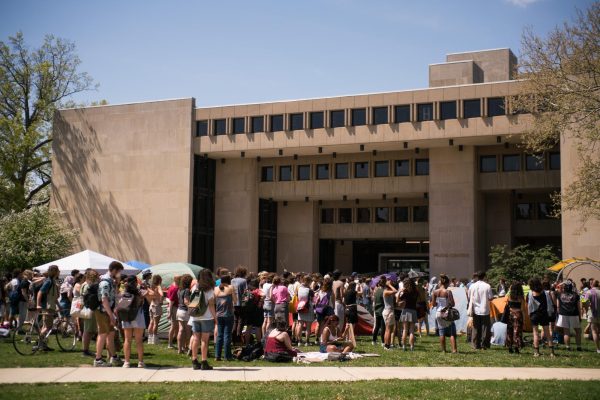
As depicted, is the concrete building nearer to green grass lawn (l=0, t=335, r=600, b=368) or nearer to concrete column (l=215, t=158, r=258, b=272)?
concrete column (l=215, t=158, r=258, b=272)

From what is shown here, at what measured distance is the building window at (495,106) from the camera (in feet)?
132

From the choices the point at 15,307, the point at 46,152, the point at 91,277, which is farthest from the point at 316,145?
the point at 91,277

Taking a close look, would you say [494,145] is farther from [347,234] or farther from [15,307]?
[15,307]

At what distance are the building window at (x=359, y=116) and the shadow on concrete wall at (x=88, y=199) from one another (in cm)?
1721

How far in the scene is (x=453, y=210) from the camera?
43312mm

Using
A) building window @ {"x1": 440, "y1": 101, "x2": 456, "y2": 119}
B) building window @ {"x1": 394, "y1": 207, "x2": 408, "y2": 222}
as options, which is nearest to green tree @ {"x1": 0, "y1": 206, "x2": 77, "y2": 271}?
building window @ {"x1": 394, "y1": 207, "x2": 408, "y2": 222}

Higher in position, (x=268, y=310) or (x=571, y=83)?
(x=571, y=83)

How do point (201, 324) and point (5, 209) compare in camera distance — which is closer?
point (201, 324)

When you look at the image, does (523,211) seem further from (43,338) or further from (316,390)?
(316,390)

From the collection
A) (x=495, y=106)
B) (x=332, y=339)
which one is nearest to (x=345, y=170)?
(x=495, y=106)

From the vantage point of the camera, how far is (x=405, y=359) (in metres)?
14.4

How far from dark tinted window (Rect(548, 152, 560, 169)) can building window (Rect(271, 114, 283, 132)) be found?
1755 centimetres

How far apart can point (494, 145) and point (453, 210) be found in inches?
202

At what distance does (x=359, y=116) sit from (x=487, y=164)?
357 inches
